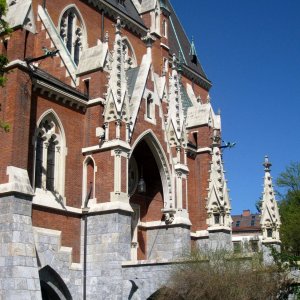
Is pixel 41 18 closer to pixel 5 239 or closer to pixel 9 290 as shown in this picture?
pixel 5 239

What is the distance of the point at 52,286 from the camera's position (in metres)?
20.7

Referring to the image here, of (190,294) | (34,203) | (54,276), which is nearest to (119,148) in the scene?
(34,203)

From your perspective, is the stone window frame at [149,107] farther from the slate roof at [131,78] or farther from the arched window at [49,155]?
the arched window at [49,155]

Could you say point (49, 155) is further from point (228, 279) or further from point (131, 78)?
point (228, 279)

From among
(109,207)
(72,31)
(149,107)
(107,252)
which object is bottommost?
(107,252)

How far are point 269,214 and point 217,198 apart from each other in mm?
2910

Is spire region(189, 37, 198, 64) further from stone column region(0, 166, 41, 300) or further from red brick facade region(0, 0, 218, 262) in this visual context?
stone column region(0, 166, 41, 300)

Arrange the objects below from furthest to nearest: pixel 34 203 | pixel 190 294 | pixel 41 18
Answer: pixel 41 18, pixel 34 203, pixel 190 294

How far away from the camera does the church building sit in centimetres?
1930

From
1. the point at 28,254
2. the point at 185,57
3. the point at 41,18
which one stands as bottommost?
the point at 28,254

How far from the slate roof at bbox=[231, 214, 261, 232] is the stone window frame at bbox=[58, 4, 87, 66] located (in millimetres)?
52504

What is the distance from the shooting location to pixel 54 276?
20.9m

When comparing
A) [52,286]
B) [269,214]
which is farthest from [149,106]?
[52,286]

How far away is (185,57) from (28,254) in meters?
23.3
